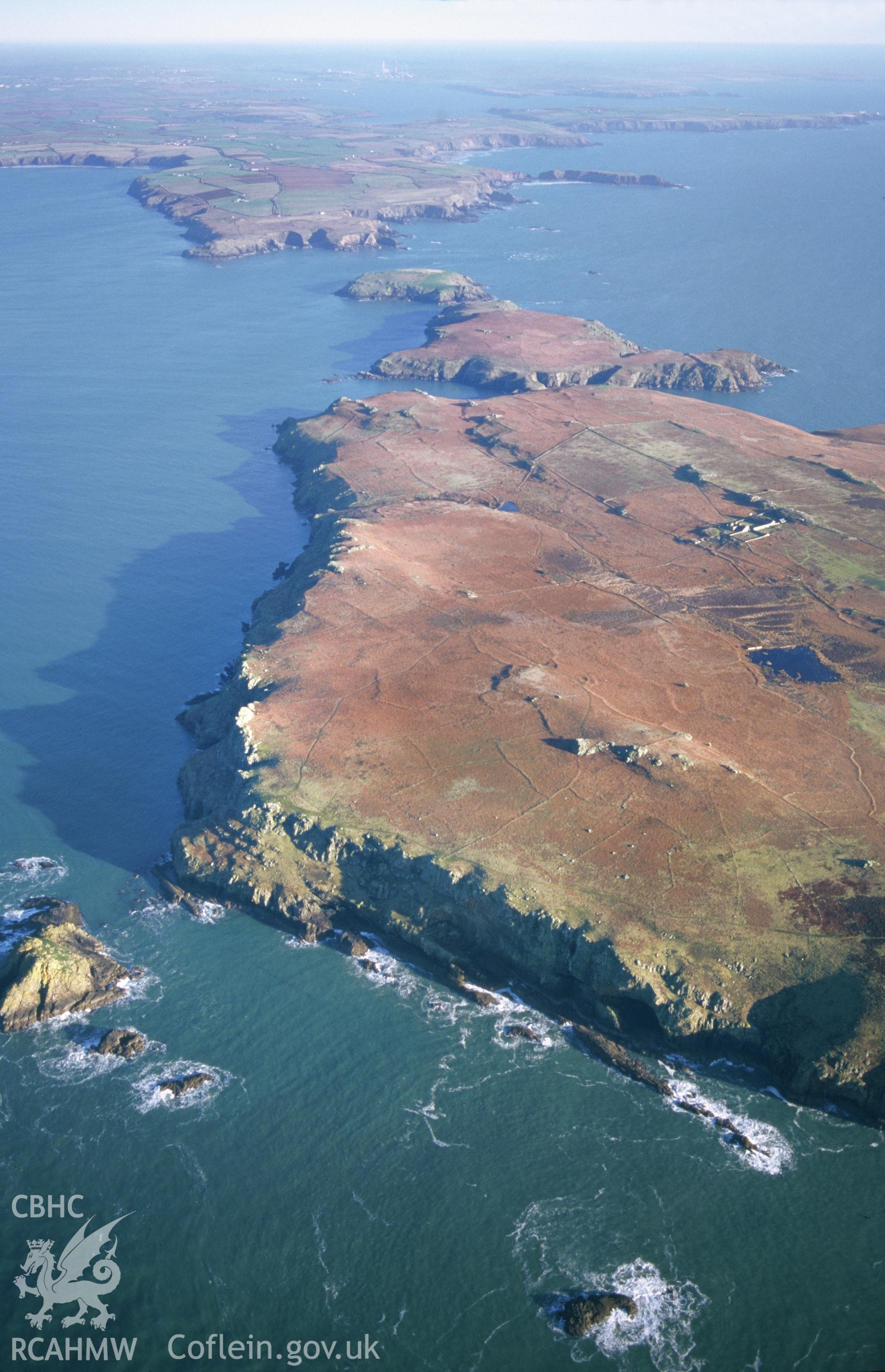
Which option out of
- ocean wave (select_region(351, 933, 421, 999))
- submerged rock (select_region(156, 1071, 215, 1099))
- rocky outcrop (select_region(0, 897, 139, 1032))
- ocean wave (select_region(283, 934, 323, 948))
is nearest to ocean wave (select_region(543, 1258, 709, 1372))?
ocean wave (select_region(351, 933, 421, 999))

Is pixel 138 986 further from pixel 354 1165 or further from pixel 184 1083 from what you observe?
pixel 354 1165

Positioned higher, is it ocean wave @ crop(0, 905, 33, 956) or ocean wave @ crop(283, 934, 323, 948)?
ocean wave @ crop(0, 905, 33, 956)

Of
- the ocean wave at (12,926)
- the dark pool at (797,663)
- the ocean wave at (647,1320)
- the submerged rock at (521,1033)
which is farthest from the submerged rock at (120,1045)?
the dark pool at (797,663)

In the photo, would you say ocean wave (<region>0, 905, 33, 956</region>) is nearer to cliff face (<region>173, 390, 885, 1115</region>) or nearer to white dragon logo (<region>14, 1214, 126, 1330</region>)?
cliff face (<region>173, 390, 885, 1115</region>)

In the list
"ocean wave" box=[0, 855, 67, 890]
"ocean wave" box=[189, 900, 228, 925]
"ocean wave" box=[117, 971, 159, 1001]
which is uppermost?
"ocean wave" box=[0, 855, 67, 890]

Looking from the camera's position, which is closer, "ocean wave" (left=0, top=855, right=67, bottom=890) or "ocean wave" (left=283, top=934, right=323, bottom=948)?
"ocean wave" (left=283, top=934, right=323, bottom=948)

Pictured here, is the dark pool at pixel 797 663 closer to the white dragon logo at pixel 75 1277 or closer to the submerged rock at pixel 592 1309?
the submerged rock at pixel 592 1309

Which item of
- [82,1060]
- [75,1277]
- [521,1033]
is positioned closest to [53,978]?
[82,1060]

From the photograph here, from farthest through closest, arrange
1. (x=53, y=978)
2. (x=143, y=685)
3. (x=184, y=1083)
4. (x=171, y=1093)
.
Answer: (x=143, y=685) → (x=53, y=978) → (x=184, y=1083) → (x=171, y=1093)
